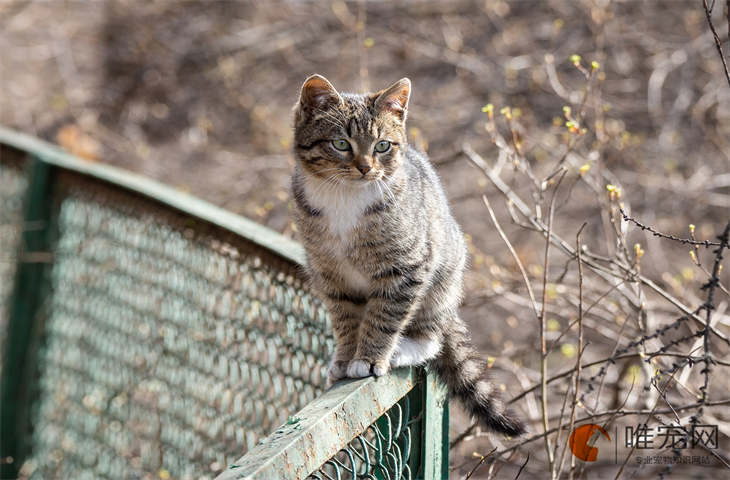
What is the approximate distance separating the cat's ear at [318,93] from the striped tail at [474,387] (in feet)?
2.81

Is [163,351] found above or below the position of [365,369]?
below

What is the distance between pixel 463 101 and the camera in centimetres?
672

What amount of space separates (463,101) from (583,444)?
4549 millimetres

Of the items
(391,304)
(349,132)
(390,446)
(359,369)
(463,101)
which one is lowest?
(390,446)

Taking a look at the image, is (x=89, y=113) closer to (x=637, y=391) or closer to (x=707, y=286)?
(x=637, y=391)

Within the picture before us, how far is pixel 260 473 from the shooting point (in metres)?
1.54

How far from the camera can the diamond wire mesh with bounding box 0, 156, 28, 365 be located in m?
4.44

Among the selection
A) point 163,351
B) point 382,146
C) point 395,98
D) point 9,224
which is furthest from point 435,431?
point 9,224

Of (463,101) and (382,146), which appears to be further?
(463,101)

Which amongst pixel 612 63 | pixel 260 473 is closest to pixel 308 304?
pixel 260 473

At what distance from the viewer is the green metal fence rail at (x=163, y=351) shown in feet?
7.36

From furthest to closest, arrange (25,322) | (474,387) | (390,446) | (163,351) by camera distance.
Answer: (25,322)
(163,351)
(474,387)
(390,446)

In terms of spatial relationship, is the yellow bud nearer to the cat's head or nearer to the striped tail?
the striped tail

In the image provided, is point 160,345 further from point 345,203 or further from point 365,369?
point 365,369
